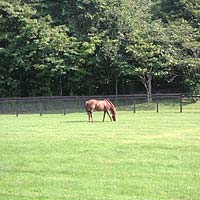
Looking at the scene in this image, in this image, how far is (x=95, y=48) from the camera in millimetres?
39281

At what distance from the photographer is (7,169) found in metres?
10.4

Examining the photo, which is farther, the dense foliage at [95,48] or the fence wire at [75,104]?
the dense foliage at [95,48]

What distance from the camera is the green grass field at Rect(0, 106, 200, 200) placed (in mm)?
8258

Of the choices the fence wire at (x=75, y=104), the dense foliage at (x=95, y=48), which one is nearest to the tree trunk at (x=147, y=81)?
the dense foliage at (x=95, y=48)

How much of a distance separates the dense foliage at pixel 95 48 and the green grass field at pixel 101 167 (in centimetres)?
2282

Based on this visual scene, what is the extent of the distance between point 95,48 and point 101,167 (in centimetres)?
2945

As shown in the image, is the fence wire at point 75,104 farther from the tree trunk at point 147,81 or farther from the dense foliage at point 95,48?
the tree trunk at point 147,81

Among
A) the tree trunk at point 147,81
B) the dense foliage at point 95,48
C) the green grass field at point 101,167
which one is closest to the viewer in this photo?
the green grass field at point 101,167

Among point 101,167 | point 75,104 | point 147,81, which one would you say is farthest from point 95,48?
point 101,167

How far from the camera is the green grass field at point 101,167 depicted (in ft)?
27.1

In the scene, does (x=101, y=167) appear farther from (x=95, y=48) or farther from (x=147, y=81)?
(x=147, y=81)

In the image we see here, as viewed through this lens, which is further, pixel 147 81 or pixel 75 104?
pixel 147 81

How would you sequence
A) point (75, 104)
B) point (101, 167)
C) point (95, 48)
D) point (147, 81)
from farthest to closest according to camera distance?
1. point (147, 81)
2. point (95, 48)
3. point (75, 104)
4. point (101, 167)

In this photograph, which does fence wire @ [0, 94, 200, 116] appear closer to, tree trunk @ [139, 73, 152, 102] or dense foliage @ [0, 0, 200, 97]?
dense foliage @ [0, 0, 200, 97]
